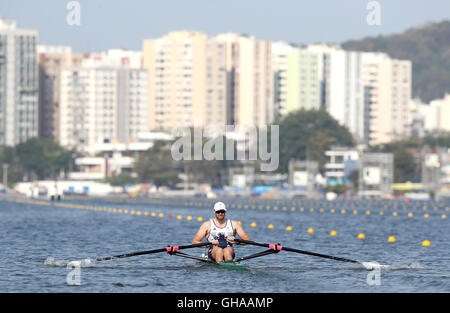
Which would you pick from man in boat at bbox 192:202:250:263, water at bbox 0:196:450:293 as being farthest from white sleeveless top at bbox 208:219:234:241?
water at bbox 0:196:450:293

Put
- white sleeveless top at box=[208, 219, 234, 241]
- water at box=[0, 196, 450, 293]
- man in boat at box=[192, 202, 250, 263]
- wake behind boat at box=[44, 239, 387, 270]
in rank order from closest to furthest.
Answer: water at box=[0, 196, 450, 293] → wake behind boat at box=[44, 239, 387, 270] → man in boat at box=[192, 202, 250, 263] → white sleeveless top at box=[208, 219, 234, 241]

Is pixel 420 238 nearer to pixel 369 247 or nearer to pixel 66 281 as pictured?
pixel 369 247

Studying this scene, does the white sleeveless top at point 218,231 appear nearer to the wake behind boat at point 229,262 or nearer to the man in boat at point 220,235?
the man in boat at point 220,235

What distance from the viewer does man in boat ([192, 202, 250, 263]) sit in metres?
35.7

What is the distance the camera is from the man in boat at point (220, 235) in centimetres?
3569

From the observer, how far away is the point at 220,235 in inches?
1407

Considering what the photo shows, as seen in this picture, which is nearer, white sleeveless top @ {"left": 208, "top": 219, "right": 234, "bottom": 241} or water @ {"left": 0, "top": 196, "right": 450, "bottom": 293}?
water @ {"left": 0, "top": 196, "right": 450, "bottom": 293}

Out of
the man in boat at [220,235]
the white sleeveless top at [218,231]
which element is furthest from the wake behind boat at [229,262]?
the white sleeveless top at [218,231]

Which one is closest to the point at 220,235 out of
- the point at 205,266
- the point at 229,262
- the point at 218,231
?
the point at 218,231

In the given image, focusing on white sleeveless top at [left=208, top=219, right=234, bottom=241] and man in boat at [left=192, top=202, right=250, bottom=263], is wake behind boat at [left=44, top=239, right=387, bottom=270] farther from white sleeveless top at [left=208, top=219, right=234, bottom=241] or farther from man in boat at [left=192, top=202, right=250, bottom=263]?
white sleeveless top at [left=208, top=219, right=234, bottom=241]

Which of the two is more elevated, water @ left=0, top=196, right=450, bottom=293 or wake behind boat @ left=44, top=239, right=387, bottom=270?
wake behind boat @ left=44, top=239, right=387, bottom=270

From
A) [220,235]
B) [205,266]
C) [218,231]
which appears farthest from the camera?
[205,266]

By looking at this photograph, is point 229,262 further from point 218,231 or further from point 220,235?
point 218,231
